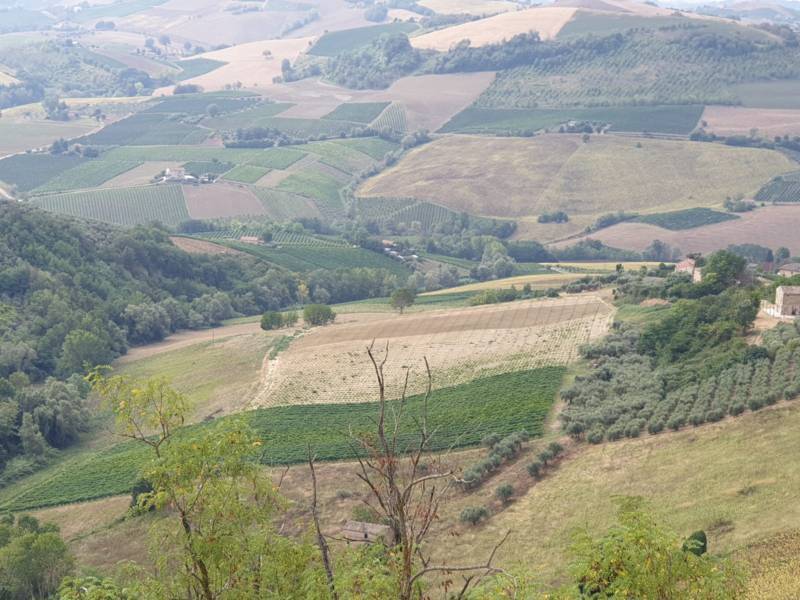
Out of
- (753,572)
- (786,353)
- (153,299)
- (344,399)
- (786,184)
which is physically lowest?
(786,184)

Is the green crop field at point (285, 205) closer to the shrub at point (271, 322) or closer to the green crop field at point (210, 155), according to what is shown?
the green crop field at point (210, 155)

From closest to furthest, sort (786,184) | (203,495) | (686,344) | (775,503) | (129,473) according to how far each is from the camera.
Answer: (203,495) < (775,503) < (129,473) < (686,344) < (786,184)

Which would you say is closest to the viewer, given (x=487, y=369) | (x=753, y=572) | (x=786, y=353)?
(x=753, y=572)

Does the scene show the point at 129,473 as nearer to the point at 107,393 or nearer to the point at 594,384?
the point at 594,384

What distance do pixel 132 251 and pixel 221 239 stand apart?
88.7 ft

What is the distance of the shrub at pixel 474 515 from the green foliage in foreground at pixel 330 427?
8.82 m

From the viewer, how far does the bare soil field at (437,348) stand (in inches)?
2741

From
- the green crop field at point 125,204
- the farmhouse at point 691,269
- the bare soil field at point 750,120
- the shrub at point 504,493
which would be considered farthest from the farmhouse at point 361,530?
the bare soil field at point 750,120

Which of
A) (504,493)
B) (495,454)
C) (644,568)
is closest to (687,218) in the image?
(495,454)

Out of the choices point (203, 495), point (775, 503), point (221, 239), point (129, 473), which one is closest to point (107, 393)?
point (203, 495)

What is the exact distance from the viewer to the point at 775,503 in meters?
39.1

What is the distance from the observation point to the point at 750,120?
17962 centimetres

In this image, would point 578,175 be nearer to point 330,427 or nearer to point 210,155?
point 210,155

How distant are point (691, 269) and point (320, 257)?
55622 mm
